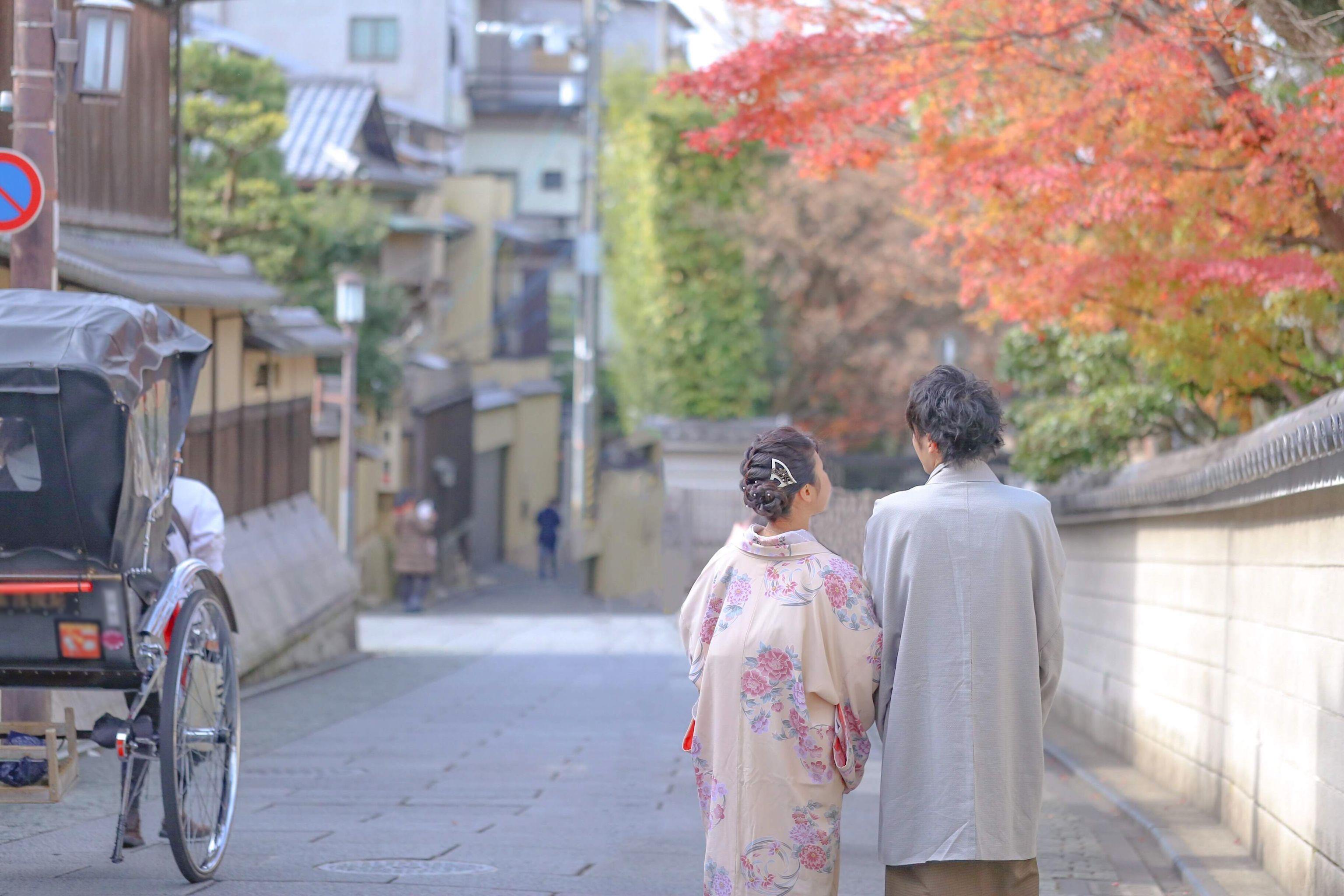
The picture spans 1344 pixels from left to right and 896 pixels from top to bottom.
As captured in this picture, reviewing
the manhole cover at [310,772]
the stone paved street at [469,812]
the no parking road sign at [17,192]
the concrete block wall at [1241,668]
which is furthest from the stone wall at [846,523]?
the no parking road sign at [17,192]

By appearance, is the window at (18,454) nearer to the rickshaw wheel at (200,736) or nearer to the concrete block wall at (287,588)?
the rickshaw wheel at (200,736)

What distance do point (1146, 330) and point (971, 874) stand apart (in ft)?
19.0

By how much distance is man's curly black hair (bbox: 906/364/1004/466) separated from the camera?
419 cm

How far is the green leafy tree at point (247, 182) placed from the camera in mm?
20000

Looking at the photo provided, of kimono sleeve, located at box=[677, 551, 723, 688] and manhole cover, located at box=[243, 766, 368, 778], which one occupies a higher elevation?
kimono sleeve, located at box=[677, 551, 723, 688]

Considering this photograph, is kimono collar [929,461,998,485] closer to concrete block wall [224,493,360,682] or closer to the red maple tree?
the red maple tree

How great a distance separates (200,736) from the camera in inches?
229

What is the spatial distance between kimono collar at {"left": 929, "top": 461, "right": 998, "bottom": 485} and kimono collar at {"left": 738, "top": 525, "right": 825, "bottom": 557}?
0.37 meters

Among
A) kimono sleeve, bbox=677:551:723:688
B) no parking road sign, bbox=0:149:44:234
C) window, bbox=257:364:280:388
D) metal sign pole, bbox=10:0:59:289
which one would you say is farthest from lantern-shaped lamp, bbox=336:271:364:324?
kimono sleeve, bbox=677:551:723:688

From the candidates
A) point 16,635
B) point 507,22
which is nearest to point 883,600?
point 16,635

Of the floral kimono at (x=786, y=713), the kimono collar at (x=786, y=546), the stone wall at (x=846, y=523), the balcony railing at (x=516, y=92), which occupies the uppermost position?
the balcony railing at (x=516, y=92)

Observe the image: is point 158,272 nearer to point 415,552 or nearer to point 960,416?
point 960,416

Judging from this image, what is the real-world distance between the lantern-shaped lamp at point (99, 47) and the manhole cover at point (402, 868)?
15.3 ft

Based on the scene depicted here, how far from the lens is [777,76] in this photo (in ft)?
31.6
